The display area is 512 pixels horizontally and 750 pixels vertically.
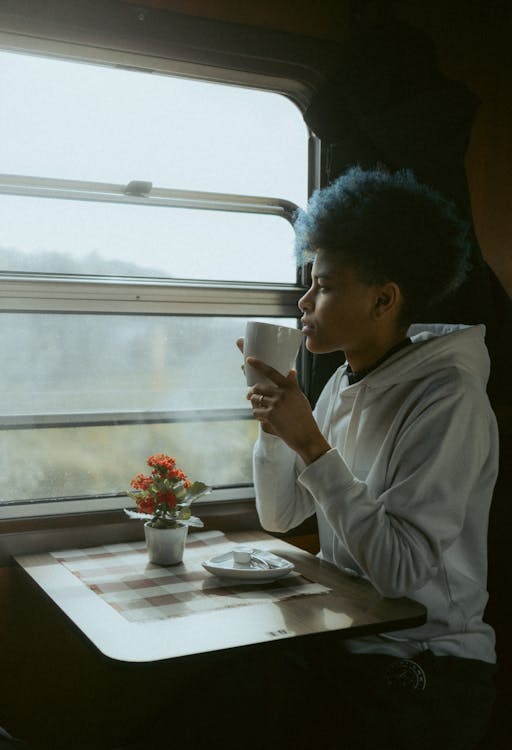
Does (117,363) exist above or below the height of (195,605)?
above

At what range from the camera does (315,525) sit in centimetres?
268

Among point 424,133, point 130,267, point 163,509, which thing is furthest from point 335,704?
point 424,133

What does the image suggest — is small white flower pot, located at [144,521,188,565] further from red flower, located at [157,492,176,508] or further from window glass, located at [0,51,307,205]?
window glass, located at [0,51,307,205]

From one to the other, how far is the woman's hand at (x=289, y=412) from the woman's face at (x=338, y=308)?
0.18 metres

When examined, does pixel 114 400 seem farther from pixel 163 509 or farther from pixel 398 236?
pixel 398 236

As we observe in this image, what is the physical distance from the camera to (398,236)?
1860 mm

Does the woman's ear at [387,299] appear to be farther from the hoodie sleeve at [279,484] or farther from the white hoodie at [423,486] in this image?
the hoodie sleeve at [279,484]

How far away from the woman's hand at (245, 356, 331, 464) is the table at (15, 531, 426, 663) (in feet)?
1.00

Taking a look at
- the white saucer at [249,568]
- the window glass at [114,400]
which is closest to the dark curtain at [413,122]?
the window glass at [114,400]

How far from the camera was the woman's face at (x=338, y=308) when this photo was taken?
1.86m

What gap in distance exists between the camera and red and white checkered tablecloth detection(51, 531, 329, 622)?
1.60 metres

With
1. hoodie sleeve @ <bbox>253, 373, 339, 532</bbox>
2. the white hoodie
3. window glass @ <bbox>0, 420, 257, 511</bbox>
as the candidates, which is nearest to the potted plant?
hoodie sleeve @ <bbox>253, 373, 339, 532</bbox>

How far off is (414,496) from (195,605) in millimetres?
494

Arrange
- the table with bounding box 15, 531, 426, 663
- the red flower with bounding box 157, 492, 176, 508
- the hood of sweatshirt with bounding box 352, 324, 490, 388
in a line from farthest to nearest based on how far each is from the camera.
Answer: the red flower with bounding box 157, 492, 176, 508, the hood of sweatshirt with bounding box 352, 324, 490, 388, the table with bounding box 15, 531, 426, 663
